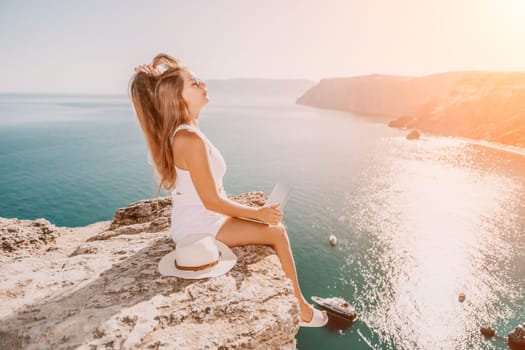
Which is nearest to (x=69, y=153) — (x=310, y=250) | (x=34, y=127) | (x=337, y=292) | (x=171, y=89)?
(x=34, y=127)

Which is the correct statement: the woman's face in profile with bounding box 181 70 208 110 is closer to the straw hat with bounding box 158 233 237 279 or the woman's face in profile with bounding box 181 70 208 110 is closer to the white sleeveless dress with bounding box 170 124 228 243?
the white sleeveless dress with bounding box 170 124 228 243

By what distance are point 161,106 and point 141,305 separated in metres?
2.75

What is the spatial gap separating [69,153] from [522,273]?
9149 centimetres

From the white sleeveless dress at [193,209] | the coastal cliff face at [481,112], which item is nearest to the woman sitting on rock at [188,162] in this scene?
the white sleeveless dress at [193,209]

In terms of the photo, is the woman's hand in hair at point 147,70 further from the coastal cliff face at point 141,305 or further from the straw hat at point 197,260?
the coastal cliff face at point 141,305

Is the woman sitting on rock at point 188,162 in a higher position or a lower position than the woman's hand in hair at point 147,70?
lower

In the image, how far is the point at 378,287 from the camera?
34500 millimetres

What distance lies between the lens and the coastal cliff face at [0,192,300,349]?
11.8 ft

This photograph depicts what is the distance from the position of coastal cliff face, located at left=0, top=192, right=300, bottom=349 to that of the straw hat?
0.18 m

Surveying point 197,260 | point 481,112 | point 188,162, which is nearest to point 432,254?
point 197,260

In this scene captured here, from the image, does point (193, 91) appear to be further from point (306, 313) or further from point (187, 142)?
point (306, 313)

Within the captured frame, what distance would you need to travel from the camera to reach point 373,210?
53.6m

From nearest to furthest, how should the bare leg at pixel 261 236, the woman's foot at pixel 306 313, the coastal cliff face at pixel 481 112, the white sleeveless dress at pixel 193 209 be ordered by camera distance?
the white sleeveless dress at pixel 193 209 → the woman's foot at pixel 306 313 → the bare leg at pixel 261 236 → the coastal cliff face at pixel 481 112

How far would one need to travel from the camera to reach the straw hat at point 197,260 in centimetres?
415
